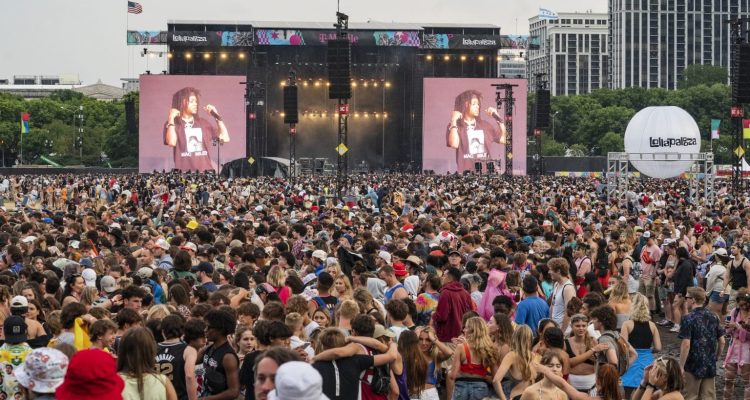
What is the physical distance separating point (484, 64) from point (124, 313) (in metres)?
Answer: 79.8

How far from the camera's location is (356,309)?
940 cm

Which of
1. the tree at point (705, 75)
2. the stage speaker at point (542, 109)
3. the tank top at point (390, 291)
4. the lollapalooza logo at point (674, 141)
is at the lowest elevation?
the tank top at point (390, 291)

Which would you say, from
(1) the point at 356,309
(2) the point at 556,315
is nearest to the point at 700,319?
(2) the point at 556,315

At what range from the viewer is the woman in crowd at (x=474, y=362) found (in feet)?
30.9

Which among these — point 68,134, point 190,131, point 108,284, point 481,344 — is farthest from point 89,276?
point 68,134

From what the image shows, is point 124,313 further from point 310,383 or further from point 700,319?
point 700,319

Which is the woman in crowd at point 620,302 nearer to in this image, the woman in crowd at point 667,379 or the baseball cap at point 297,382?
the woman in crowd at point 667,379

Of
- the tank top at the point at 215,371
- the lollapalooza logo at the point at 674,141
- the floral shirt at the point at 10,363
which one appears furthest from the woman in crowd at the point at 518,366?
the lollapalooza logo at the point at 674,141

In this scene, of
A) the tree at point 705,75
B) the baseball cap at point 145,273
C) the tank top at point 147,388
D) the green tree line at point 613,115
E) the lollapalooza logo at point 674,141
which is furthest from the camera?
the tree at point 705,75

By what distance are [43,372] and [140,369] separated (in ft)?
2.04

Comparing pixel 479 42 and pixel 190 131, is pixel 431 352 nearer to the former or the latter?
pixel 190 131

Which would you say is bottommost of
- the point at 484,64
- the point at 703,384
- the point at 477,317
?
the point at 703,384

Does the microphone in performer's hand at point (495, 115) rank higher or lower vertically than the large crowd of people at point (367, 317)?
higher

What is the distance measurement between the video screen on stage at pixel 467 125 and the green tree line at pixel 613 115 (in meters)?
38.0
